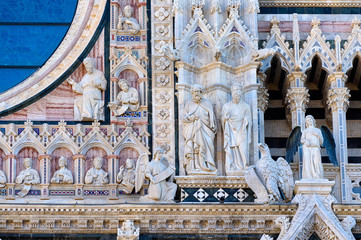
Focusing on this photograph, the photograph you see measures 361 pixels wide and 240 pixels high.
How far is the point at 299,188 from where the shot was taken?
25.2m

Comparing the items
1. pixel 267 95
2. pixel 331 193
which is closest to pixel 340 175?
pixel 331 193

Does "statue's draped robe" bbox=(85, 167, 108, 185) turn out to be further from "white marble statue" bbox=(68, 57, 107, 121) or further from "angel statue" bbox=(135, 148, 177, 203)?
"white marble statue" bbox=(68, 57, 107, 121)

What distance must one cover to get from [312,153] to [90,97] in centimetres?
408

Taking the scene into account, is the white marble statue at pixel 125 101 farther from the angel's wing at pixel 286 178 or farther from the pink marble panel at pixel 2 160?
the angel's wing at pixel 286 178

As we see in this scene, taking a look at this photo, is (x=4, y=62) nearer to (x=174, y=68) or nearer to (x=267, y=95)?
(x=174, y=68)

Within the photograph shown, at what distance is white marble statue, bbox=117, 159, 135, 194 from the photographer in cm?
2584

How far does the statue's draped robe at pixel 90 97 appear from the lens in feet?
86.6

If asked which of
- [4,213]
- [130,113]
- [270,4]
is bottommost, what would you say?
[4,213]

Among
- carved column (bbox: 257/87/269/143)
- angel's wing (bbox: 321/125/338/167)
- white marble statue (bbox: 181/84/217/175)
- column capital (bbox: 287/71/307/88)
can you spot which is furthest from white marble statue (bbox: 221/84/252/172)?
angel's wing (bbox: 321/125/338/167)

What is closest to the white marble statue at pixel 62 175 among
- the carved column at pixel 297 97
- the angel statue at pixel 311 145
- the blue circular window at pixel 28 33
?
the blue circular window at pixel 28 33

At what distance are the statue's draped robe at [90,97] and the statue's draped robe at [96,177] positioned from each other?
98cm

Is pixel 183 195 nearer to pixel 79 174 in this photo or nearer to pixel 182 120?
pixel 182 120

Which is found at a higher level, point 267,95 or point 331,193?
point 267,95

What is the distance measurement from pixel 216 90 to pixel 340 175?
104 inches
